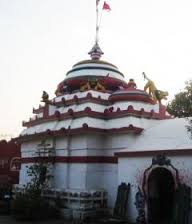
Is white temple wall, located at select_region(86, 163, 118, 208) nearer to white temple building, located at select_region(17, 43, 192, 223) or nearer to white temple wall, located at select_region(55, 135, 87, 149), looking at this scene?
white temple building, located at select_region(17, 43, 192, 223)

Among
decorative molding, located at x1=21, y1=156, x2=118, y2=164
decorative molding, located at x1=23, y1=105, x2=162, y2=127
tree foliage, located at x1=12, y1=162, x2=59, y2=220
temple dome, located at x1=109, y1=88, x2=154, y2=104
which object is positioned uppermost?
temple dome, located at x1=109, y1=88, x2=154, y2=104

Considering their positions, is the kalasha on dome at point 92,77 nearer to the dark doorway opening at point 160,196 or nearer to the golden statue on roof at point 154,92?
the golden statue on roof at point 154,92

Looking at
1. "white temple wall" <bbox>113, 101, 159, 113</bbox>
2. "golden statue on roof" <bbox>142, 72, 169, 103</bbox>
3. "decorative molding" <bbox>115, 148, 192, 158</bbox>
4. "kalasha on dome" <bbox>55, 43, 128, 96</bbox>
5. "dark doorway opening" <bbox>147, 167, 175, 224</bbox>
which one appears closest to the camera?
"decorative molding" <bbox>115, 148, 192, 158</bbox>

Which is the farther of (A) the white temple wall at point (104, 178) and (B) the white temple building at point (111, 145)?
(A) the white temple wall at point (104, 178)

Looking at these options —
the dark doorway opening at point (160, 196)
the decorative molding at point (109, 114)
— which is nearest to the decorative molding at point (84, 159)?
the decorative molding at point (109, 114)

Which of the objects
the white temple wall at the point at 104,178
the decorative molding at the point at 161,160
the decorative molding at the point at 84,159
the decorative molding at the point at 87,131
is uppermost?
the decorative molding at the point at 87,131

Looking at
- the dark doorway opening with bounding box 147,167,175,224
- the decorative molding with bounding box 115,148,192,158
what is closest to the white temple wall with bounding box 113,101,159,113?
the decorative molding with bounding box 115,148,192,158

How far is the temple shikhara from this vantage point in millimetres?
14516

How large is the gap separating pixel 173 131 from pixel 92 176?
4.30m

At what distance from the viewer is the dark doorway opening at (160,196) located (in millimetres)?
14781

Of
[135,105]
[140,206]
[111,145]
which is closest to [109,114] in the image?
[135,105]

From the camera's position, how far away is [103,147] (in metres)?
17.5

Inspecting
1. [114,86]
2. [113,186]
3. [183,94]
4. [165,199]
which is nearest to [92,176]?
[113,186]

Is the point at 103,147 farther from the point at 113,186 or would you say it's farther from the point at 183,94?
the point at 183,94
